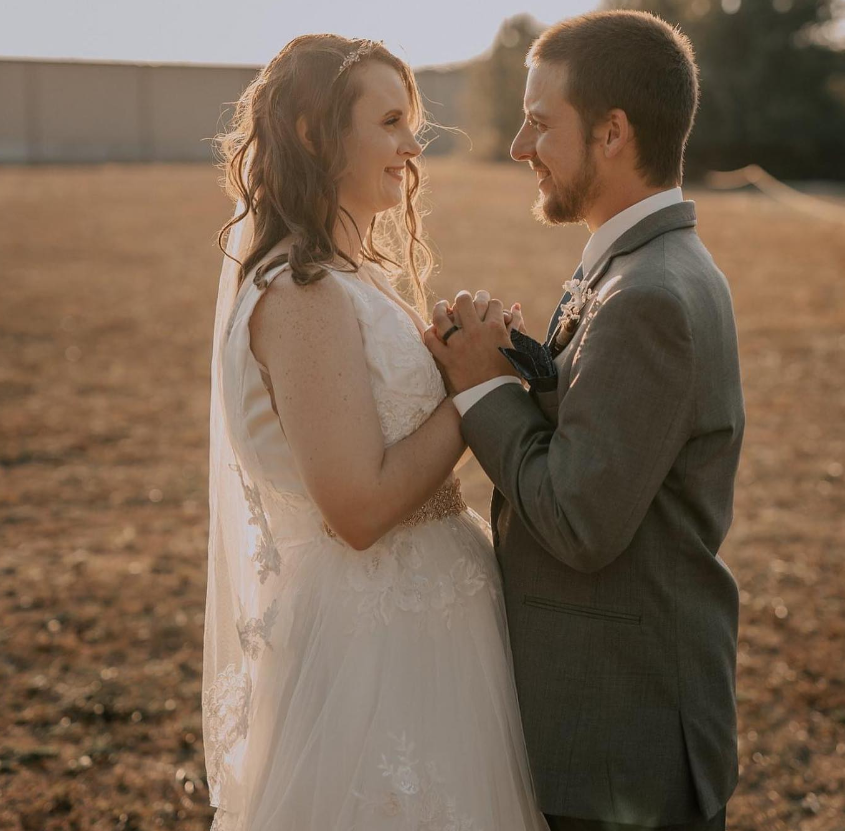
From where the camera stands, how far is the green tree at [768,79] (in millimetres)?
41781

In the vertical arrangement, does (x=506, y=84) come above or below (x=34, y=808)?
above

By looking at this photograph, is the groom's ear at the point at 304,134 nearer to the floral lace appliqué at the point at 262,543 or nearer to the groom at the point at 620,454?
the groom at the point at 620,454

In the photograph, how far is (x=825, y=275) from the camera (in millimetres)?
16328

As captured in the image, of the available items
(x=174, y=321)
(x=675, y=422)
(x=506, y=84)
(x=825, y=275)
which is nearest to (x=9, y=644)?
(x=675, y=422)

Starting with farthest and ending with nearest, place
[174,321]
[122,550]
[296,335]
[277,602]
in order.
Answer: [174,321]
[122,550]
[277,602]
[296,335]

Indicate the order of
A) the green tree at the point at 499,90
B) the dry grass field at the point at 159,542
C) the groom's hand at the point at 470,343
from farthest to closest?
1. the green tree at the point at 499,90
2. the dry grass field at the point at 159,542
3. the groom's hand at the point at 470,343

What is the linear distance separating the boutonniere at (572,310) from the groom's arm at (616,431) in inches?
8.7

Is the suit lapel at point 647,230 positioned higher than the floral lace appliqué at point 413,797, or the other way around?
the suit lapel at point 647,230

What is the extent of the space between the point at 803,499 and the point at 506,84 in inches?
1729

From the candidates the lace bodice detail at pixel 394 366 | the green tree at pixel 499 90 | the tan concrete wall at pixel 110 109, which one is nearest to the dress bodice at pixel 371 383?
the lace bodice detail at pixel 394 366

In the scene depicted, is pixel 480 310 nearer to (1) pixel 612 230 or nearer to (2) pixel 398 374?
(2) pixel 398 374

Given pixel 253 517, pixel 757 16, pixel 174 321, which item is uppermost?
pixel 757 16

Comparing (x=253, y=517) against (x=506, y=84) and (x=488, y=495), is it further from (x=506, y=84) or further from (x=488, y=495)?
(x=506, y=84)

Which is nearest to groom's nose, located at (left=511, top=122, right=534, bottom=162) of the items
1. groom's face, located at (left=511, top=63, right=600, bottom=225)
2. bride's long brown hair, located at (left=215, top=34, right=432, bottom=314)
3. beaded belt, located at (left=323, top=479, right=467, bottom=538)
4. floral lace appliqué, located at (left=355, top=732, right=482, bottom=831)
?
groom's face, located at (left=511, top=63, right=600, bottom=225)
